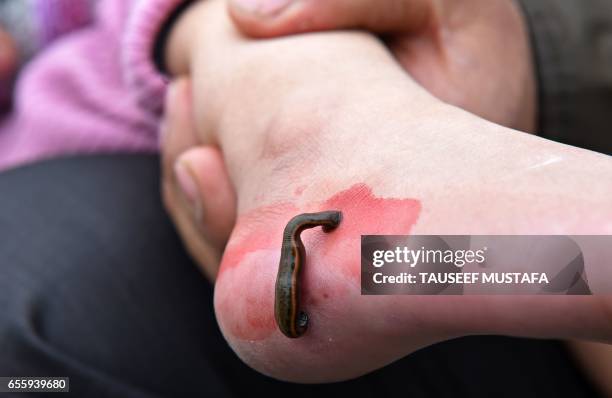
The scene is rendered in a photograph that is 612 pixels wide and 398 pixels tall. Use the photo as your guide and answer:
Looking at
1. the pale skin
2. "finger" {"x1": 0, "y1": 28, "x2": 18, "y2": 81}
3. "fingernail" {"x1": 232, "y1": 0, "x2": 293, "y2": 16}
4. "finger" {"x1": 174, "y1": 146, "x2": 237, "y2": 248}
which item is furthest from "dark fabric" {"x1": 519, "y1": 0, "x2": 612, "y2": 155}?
"finger" {"x1": 0, "y1": 28, "x2": 18, "y2": 81}

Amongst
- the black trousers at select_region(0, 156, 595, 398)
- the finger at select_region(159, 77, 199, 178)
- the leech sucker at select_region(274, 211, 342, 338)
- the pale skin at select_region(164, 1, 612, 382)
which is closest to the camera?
the pale skin at select_region(164, 1, 612, 382)

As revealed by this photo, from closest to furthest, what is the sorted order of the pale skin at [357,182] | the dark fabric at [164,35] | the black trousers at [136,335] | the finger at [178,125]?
the pale skin at [357,182] < the black trousers at [136,335] < the finger at [178,125] < the dark fabric at [164,35]

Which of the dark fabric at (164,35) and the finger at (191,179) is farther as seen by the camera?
the dark fabric at (164,35)

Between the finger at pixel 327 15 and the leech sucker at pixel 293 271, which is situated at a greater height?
the finger at pixel 327 15

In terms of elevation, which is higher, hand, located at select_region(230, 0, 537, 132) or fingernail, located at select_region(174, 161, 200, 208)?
hand, located at select_region(230, 0, 537, 132)

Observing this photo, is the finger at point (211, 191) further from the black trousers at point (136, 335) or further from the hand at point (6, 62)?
the hand at point (6, 62)

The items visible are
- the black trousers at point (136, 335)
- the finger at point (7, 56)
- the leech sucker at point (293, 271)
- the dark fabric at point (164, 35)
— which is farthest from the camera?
the finger at point (7, 56)

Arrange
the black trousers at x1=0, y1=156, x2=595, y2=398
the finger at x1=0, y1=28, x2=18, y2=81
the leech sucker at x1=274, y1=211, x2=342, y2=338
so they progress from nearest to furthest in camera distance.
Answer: the leech sucker at x1=274, y1=211, x2=342, y2=338
the black trousers at x1=0, y1=156, x2=595, y2=398
the finger at x1=0, y1=28, x2=18, y2=81

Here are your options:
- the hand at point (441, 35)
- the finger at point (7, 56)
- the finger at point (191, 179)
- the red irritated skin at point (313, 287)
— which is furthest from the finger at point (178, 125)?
the finger at point (7, 56)

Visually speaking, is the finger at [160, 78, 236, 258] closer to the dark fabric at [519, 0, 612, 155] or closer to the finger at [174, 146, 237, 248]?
the finger at [174, 146, 237, 248]

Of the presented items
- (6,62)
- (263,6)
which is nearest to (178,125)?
(263,6)
